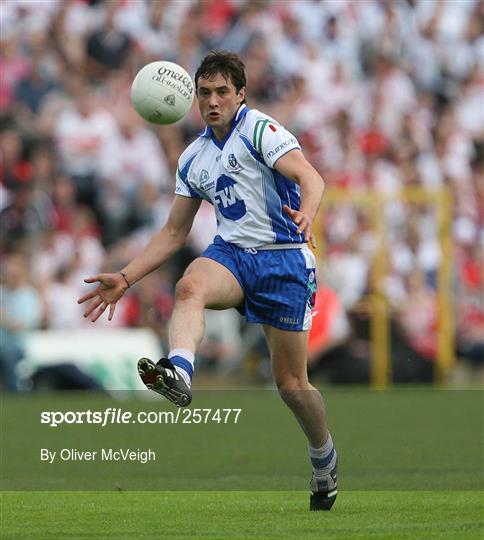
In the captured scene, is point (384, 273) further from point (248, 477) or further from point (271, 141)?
point (271, 141)

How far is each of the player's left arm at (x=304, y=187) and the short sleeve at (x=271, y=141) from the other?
0.11 ft

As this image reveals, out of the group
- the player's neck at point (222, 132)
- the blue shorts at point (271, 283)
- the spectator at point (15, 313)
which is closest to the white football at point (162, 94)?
the player's neck at point (222, 132)

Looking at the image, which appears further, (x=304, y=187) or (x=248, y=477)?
(x=248, y=477)

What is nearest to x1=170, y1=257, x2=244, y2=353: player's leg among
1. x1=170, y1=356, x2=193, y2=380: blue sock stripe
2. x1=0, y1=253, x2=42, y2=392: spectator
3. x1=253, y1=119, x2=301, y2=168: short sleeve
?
x1=170, y1=356, x2=193, y2=380: blue sock stripe

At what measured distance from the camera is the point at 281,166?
7574 mm

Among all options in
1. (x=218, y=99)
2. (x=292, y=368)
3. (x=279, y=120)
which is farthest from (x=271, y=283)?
(x=279, y=120)

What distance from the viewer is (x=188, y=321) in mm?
7312

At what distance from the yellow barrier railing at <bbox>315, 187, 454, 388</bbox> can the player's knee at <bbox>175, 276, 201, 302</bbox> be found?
1162 cm

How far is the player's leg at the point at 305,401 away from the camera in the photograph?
25.3 feet

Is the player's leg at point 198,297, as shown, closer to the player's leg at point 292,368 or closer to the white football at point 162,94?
the player's leg at point 292,368

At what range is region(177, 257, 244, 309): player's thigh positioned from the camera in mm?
7438

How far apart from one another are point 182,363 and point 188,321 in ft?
1.00

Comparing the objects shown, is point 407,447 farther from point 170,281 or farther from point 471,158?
point 471,158

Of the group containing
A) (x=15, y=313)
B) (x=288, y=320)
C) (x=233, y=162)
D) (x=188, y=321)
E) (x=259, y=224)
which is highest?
(x=233, y=162)
